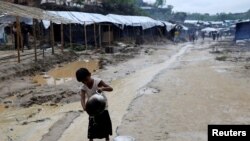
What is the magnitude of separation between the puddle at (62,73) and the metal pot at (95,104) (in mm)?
9392

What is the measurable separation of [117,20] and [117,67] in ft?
53.9

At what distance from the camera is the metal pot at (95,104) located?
5.26m

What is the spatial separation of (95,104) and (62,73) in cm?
1239

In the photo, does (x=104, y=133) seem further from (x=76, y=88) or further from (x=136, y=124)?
(x=76, y=88)

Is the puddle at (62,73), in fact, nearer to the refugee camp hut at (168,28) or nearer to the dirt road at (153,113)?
the dirt road at (153,113)

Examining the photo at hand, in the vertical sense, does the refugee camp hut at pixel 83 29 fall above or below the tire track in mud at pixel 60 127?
above

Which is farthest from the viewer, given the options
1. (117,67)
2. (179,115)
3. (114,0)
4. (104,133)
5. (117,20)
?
(114,0)

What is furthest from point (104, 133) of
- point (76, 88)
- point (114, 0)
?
point (114, 0)

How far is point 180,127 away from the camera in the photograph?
7.54 m

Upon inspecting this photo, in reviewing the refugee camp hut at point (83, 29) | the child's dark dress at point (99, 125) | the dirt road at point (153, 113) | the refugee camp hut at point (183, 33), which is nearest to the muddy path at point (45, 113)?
the dirt road at point (153, 113)

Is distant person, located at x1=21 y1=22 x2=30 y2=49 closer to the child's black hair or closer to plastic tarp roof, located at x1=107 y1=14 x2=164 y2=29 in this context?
plastic tarp roof, located at x1=107 y1=14 x2=164 y2=29

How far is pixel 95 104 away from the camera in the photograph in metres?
5.27

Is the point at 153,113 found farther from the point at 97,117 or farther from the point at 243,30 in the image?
the point at 243,30

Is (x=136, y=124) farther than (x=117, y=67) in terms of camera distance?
No
